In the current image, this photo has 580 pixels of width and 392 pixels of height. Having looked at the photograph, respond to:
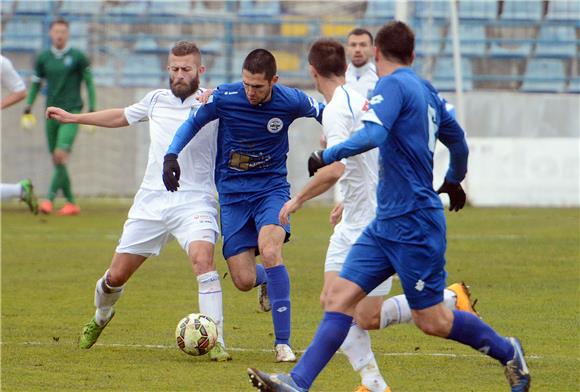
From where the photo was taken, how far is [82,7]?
27109 mm

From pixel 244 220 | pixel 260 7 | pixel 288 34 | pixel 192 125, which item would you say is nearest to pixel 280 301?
pixel 244 220

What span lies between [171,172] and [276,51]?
→ 62.6 feet

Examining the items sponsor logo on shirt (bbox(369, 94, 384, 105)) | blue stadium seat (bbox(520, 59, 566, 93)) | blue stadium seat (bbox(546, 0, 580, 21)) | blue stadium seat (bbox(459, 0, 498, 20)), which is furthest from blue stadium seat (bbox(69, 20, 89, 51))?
sponsor logo on shirt (bbox(369, 94, 384, 105))

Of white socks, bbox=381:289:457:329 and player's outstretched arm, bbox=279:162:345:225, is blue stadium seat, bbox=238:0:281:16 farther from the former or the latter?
white socks, bbox=381:289:457:329

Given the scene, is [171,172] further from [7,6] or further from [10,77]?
[7,6]

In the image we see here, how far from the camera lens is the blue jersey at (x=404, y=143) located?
245 inches

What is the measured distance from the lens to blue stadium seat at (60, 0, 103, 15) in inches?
1055

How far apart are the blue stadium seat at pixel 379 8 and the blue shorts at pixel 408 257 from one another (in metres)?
21.8

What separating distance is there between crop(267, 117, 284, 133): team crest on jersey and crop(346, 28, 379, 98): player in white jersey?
2234 millimetres

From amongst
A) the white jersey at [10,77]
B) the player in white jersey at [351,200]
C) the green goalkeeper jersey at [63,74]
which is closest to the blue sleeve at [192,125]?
the player in white jersey at [351,200]

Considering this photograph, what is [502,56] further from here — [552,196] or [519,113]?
[552,196]

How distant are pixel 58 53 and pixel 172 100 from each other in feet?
36.5

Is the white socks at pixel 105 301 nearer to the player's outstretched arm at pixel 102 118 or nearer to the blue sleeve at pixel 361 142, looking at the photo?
the player's outstretched arm at pixel 102 118

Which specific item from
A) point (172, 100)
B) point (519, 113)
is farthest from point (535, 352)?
point (519, 113)
